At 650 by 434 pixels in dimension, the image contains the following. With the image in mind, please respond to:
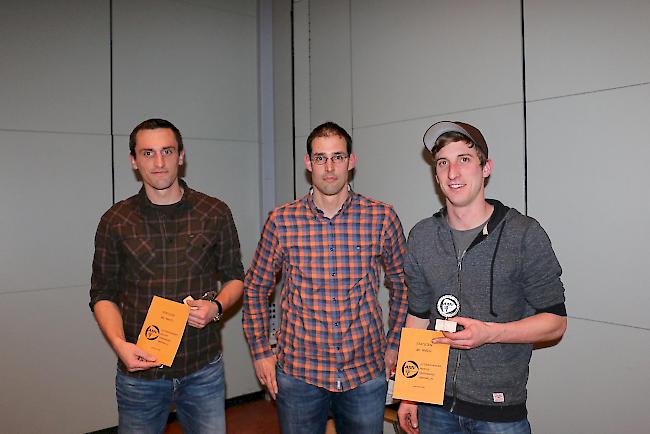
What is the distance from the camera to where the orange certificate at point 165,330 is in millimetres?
1957

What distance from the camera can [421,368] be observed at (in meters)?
1.66

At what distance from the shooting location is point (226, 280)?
2.30 meters

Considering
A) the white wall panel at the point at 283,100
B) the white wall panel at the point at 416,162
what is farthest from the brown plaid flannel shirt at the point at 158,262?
the white wall panel at the point at 283,100

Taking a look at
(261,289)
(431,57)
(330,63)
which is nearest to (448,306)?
(261,289)

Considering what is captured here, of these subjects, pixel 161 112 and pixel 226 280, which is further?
pixel 161 112

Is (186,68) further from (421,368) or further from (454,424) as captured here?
(454,424)

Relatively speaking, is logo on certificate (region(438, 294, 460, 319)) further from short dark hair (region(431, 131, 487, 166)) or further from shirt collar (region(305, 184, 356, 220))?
shirt collar (region(305, 184, 356, 220))
